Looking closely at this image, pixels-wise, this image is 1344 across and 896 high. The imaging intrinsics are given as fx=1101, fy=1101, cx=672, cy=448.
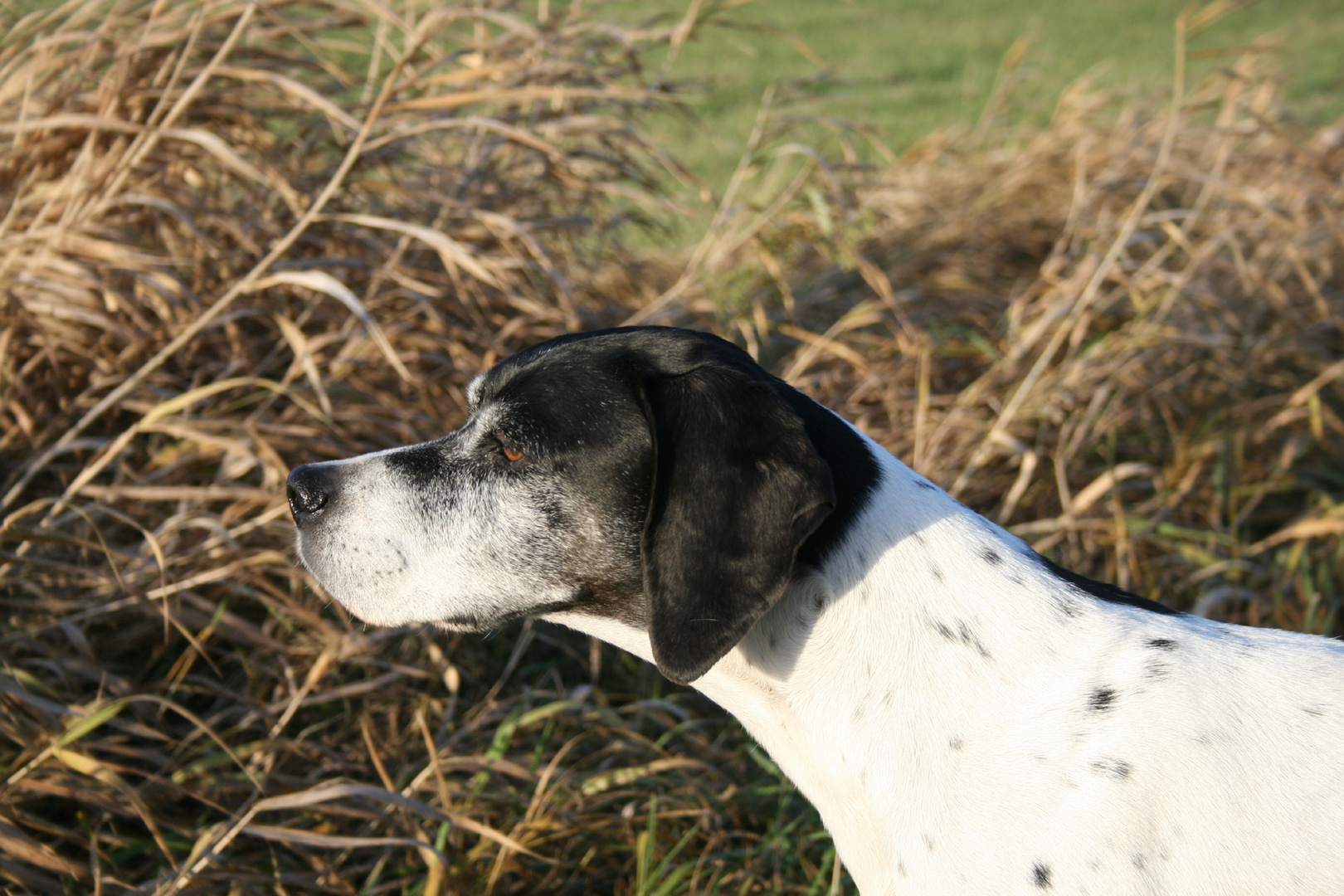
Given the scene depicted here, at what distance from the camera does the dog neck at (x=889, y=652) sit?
6.12 ft

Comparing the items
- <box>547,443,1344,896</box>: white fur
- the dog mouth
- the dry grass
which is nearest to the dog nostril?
the dog mouth

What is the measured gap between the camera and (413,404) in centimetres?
373

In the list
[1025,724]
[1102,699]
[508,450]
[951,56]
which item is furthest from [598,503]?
[951,56]

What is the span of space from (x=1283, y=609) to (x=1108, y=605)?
192 centimetres

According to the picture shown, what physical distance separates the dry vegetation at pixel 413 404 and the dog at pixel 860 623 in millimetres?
716

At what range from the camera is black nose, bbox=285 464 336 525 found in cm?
217

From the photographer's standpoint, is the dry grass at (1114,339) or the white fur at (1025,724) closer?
the white fur at (1025,724)

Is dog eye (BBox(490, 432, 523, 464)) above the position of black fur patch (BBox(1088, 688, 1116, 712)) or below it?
below

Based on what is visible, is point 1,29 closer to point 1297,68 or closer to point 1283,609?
point 1283,609

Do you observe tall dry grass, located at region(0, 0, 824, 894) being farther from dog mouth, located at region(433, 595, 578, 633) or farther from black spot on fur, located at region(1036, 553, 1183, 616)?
black spot on fur, located at region(1036, 553, 1183, 616)

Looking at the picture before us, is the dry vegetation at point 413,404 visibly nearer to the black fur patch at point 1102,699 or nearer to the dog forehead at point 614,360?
the dog forehead at point 614,360

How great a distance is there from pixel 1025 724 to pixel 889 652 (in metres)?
0.25

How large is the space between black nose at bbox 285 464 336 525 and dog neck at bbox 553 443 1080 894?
852mm

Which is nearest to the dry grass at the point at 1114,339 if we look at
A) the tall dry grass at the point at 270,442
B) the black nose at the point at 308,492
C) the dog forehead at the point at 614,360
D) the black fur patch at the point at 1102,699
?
the tall dry grass at the point at 270,442
